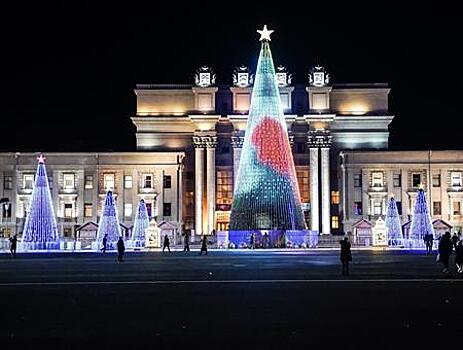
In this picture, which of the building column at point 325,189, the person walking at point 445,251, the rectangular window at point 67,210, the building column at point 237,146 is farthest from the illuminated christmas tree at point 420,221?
the rectangular window at point 67,210

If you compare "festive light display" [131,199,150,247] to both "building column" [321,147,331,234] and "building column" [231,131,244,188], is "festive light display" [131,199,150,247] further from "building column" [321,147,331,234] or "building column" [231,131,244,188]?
"building column" [321,147,331,234]

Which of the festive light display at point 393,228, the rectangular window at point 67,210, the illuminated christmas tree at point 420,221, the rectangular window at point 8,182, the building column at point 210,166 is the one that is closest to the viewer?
the illuminated christmas tree at point 420,221

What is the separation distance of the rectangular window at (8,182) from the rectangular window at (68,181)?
20.3 feet

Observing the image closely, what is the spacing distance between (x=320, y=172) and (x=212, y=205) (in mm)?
13537

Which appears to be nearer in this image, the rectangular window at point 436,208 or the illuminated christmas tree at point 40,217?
the illuminated christmas tree at point 40,217

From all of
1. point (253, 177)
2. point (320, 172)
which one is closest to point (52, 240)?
point (253, 177)

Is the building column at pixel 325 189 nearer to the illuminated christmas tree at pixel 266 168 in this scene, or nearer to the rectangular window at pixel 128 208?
the rectangular window at pixel 128 208

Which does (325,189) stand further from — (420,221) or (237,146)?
(420,221)

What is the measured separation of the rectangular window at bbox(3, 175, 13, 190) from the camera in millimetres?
98812

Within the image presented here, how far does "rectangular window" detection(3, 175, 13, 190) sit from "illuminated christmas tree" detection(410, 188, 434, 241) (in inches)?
1962

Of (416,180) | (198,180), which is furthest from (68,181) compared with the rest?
(416,180)

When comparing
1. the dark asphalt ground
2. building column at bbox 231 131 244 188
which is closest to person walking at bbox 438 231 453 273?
the dark asphalt ground

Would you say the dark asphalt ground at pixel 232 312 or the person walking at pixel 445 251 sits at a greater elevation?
the person walking at pixel 445 251

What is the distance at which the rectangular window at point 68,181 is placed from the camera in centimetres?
9919
